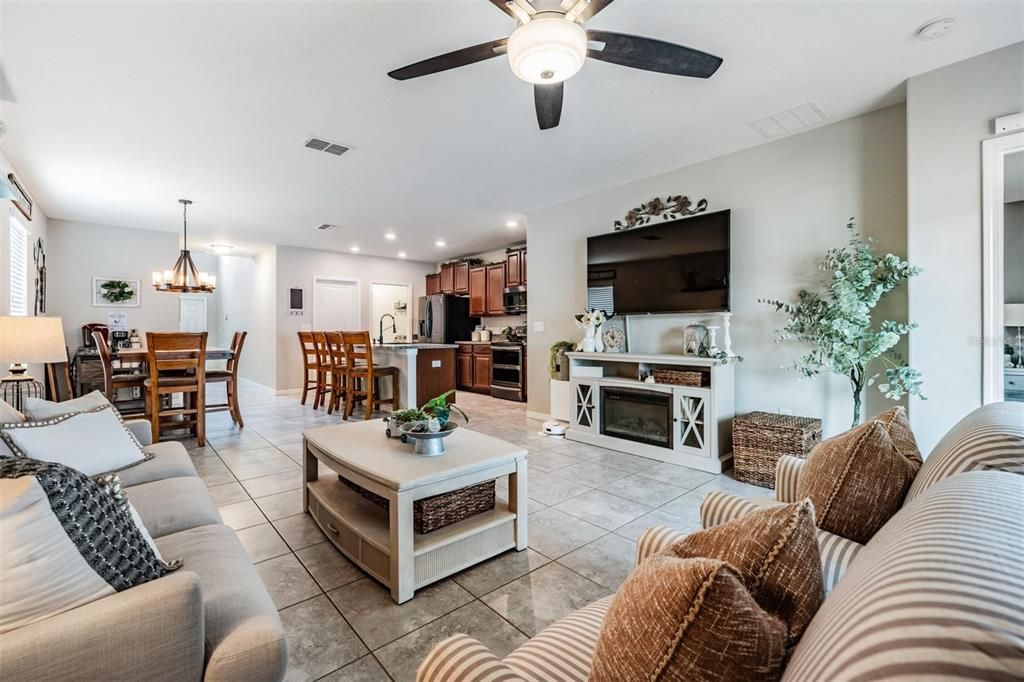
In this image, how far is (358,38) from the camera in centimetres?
217

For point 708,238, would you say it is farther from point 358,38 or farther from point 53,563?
point 53,563

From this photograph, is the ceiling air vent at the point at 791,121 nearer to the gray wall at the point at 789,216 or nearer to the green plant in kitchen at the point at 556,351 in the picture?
the gray wall at the point at 789,216

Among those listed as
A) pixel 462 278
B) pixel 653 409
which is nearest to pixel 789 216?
pixel 653 409

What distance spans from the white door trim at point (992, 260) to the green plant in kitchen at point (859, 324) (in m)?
0.28

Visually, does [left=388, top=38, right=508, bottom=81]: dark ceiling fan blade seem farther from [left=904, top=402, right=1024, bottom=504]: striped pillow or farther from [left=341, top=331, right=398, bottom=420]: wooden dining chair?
[left=341, top=331, right=398, bottom=420]: wooden dining chair

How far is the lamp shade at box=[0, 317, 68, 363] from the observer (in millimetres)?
2541

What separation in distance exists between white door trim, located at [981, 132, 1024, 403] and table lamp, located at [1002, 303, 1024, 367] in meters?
0.03

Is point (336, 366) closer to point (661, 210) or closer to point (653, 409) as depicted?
point (653, 409)

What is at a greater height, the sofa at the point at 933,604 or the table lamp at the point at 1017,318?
the table lamp at the point at 1017,318

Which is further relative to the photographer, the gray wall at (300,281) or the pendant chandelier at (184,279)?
the gray wall at (300,281)

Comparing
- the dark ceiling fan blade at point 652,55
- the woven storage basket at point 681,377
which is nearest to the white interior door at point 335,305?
the woven storage basket at point 681,377

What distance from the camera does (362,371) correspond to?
513 centimetres

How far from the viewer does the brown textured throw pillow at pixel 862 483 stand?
1.11 m

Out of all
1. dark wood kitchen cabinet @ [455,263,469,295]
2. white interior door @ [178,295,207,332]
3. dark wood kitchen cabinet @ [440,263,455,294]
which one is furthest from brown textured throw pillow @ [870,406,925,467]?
white interior door @ [178,295,207,332]
